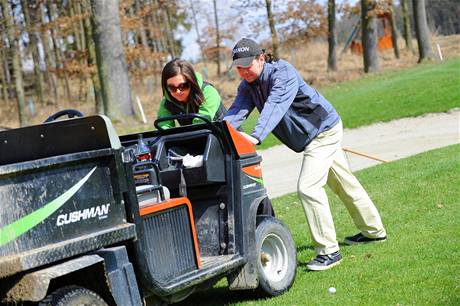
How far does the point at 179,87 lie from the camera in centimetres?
636

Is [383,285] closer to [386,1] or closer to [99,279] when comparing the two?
[99,279]

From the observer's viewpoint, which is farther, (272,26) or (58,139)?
(272,26)

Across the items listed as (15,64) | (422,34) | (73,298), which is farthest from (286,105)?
(422,34)

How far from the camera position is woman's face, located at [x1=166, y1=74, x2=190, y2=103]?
631 cm

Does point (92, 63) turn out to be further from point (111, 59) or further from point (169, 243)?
point (169, 243)

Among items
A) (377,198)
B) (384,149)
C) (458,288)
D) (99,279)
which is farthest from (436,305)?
(384,149)

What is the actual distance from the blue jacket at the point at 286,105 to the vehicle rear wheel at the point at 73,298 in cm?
256

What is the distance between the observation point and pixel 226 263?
584 cm

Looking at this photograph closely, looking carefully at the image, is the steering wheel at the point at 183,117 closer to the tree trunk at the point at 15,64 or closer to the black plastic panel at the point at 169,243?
the black plastic panel at the point at 169,243

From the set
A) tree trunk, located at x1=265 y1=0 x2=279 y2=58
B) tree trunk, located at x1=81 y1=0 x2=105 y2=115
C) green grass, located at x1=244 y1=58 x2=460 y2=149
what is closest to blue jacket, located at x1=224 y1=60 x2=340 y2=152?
green grass, located at x1=244 y1=58 x2=460 y2=149

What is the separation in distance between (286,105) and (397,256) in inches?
64.7

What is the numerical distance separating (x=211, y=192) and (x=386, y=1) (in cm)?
2765

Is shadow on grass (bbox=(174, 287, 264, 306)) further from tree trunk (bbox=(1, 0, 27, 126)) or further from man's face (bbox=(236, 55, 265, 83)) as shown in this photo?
tree trunk (bbox=(1, 0, 27, 126))

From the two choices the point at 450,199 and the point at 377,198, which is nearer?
the point at 450,199
